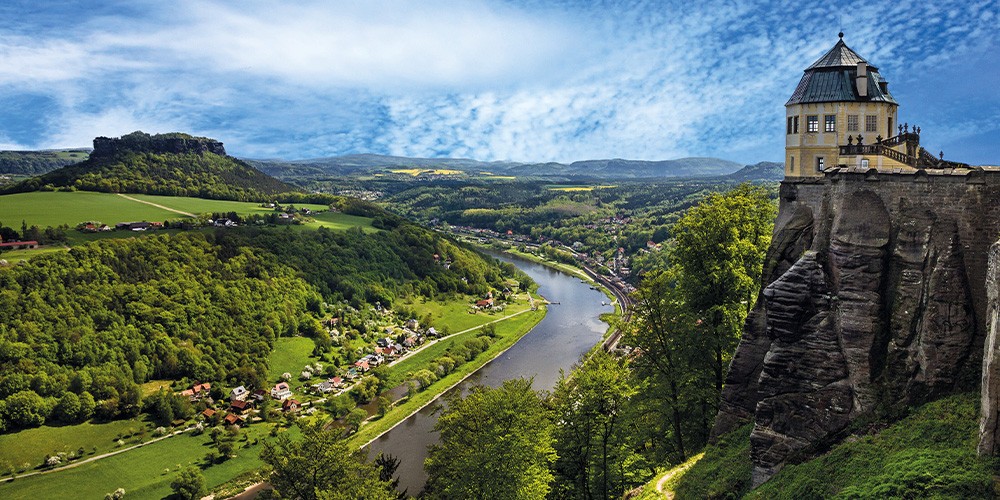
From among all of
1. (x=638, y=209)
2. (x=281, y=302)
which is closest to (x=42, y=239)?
(x=281, y=302)

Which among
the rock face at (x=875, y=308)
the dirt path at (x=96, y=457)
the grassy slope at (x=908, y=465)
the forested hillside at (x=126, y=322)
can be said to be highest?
the rock face at (x=875, y=308)

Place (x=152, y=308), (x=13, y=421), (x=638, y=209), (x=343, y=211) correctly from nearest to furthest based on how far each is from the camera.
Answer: (x=13, y=421) → (x=152, y=308) → (x=343, y=211) → (x=638, y=209)

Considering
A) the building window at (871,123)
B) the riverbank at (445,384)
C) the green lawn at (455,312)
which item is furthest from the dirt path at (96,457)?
the building window at (871,123)

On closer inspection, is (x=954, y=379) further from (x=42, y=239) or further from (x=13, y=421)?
(x=42, y=239)

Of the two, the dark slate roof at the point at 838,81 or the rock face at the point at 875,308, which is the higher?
the dark slate roof at the point at 838,81

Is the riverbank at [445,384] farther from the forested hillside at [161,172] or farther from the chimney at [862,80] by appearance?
the forested hillside at [161,172]

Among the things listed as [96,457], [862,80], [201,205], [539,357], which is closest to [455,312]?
[539,357]
